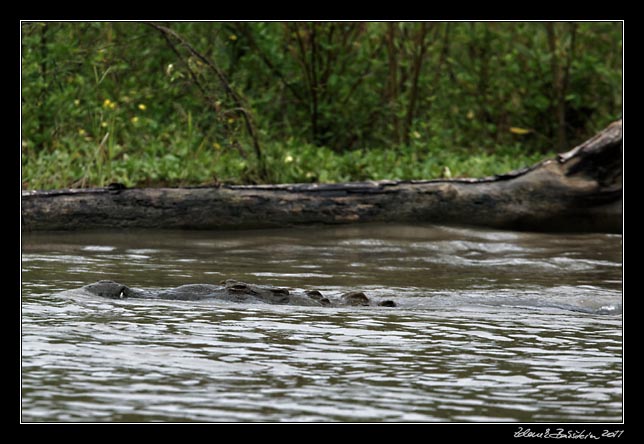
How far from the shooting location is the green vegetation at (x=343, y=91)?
15000 millimetres

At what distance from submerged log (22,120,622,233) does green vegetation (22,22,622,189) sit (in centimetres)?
182

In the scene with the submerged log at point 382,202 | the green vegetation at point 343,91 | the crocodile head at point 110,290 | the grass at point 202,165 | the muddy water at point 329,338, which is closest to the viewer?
the muddy water at point 329,338

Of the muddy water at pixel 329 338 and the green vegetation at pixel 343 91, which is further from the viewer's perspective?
the green vegetation at pixel 343 91

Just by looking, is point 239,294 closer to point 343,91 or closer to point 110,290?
point 110,290

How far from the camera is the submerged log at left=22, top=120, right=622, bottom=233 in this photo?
12.6 metres

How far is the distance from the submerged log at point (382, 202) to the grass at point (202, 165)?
927 mm

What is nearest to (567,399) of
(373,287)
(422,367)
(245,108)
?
(422,367)

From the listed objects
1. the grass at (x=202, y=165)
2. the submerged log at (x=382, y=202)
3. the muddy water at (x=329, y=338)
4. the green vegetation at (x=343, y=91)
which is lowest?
the muddy water at (x=329, y=338)

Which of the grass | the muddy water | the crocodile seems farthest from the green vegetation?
the crocodile

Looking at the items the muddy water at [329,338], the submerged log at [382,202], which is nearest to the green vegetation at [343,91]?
the submerged log at [382,202]

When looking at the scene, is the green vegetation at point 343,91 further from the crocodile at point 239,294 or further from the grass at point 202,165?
the crocodile at point 239,294

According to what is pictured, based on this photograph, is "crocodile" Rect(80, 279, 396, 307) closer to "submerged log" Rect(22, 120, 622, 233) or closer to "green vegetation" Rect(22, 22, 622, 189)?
"submerged log" Rect(22, 120, 622, 233)

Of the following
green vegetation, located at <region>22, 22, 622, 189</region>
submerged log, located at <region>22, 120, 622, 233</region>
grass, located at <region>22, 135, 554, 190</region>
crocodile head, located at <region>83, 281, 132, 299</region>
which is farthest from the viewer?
green vegetation, located at <region>22, 22, 622, 189</region>
